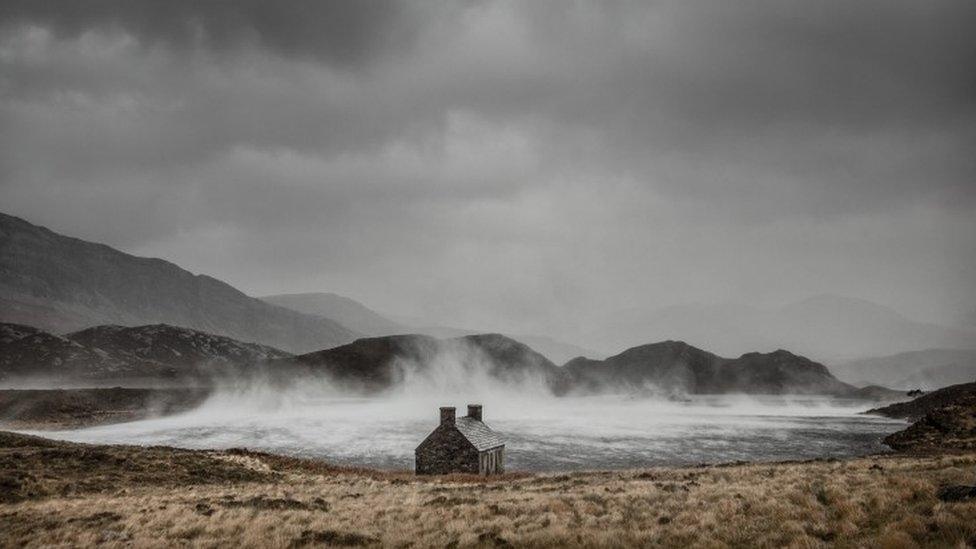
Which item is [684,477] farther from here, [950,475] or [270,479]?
[270,479]

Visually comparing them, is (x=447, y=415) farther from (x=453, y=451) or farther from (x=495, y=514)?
(x=495, y=514)

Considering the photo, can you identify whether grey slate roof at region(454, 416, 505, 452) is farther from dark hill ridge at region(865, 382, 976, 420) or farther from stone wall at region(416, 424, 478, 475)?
dark hill ridge at region(865, 382, 976, 420)

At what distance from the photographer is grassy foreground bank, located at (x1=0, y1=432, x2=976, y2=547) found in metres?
17.1

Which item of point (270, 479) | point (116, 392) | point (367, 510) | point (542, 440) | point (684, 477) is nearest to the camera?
point (367, 510)

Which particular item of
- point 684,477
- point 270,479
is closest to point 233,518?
point 270,479

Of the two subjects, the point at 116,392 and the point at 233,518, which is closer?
the point at 233,518

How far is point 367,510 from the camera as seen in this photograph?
83.0 feet

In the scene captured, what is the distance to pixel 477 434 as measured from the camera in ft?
180

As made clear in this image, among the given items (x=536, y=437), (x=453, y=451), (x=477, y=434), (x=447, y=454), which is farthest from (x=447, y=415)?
(x=536, y=437)

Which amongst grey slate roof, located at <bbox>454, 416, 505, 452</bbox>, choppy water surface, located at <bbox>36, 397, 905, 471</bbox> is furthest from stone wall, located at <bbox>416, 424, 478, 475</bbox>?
choppy water surface, located at <bbox>36, 397, 905, 471</bbox>

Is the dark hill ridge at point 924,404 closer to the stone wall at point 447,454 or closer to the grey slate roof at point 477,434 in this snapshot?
the grey slate roof at point 477,434

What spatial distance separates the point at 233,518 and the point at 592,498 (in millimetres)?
15356

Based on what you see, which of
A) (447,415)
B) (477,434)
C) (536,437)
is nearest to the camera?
(447,415)

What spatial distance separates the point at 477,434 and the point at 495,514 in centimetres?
3235
